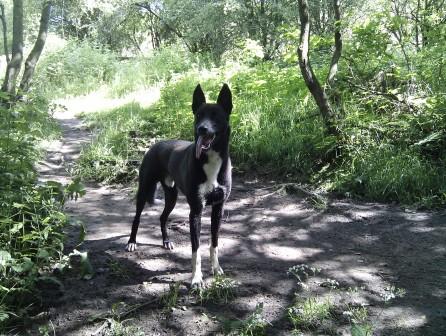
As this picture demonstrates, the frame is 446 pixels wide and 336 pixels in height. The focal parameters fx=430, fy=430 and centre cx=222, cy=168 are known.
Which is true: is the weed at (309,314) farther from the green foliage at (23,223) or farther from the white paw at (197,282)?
the green foliage at (23,223)

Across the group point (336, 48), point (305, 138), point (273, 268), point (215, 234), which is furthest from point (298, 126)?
point (215, 234)

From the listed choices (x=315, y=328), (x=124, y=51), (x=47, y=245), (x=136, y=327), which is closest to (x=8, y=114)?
(x=47, y=245)

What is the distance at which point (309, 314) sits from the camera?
9.78 ft

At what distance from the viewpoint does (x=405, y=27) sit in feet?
22.2

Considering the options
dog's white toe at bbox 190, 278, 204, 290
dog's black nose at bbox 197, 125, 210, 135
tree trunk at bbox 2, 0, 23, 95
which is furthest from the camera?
tree trunk at bbox 2, 0, 23, 95

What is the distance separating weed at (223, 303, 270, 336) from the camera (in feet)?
9.29

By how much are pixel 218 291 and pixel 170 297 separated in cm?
37

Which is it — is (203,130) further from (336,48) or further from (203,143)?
(336,48)

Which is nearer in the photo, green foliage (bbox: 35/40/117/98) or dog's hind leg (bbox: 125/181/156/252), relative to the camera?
dog's hind leg (bbox: 125/181/156/252)

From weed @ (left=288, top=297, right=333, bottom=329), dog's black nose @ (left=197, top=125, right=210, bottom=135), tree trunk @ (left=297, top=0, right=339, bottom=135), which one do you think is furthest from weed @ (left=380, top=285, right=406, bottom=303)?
tree trunk @ (left=297, top=0, right=339, bottom=135)

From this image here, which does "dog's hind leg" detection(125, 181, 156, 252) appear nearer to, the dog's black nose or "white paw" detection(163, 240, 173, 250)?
"white paw" detection(163, 240, 173, 250)

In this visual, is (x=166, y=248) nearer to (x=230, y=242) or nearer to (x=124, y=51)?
(x=230, y=242)

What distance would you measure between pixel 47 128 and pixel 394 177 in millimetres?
6051

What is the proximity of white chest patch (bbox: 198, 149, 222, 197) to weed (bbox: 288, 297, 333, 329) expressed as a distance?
1116 mm
